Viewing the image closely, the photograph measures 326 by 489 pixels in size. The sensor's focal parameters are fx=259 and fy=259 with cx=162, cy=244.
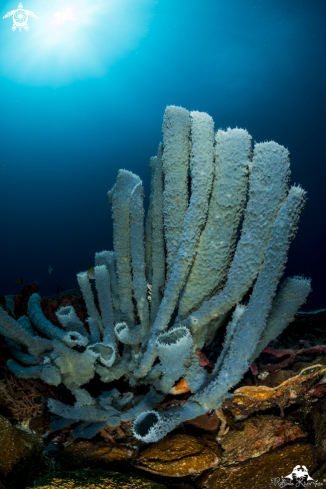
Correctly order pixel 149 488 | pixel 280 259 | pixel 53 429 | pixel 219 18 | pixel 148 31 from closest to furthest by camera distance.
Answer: pixel 149 488, pixel 280 259, pixel 53 429, pixel 219 18, pixel 148 31

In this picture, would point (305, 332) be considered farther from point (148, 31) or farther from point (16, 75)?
point (16, 75)

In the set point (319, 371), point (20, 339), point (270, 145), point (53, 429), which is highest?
point (270, 145)

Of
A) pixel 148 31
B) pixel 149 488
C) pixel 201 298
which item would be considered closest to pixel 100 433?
pixel 149 488

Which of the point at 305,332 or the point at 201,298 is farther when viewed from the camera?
the point at 305,332

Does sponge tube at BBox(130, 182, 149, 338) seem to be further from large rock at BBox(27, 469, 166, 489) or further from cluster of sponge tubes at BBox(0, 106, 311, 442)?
large rock at BBox(27, 469, 166, 489)

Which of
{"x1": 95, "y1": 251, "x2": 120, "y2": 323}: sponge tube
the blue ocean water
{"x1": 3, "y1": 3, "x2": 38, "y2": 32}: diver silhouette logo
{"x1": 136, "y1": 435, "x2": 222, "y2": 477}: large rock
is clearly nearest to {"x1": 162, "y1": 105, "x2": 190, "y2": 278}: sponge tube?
{"x1": 95, "y1": 251, "x2": 120, "y2": 323}: sponge tube

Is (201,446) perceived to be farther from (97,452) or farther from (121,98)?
(121,98)

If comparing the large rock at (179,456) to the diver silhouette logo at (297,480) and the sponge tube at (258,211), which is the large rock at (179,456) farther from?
the sponge tube at (258,211)

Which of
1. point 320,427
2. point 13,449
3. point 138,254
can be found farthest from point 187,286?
point 13,449
